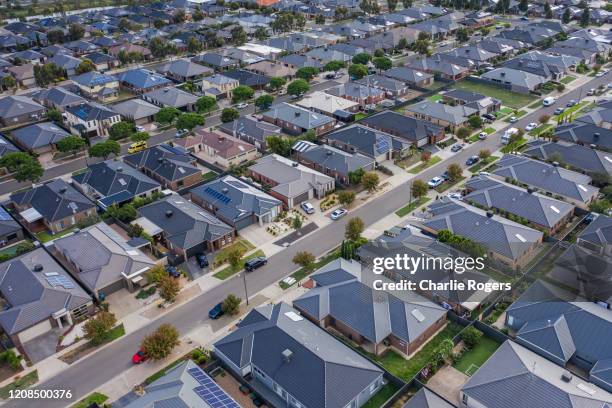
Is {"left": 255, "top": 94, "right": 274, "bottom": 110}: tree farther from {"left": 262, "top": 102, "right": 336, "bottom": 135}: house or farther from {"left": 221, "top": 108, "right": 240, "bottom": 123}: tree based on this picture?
{"left": 221, "top": 108, "right": 240, "bottom": 123}: tree

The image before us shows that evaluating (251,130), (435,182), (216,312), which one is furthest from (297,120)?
(216,312)

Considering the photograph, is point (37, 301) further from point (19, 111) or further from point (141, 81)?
point (141, 81)

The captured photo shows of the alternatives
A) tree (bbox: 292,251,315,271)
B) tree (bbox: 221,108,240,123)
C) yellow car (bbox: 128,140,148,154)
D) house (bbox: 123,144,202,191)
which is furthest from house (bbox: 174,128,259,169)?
tree (bbox: 292,251,315,271)

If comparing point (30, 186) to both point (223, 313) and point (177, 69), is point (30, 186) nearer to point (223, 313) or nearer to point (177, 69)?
point (223, 313)

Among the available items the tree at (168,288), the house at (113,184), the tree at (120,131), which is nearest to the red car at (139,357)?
the tree at (168,288)

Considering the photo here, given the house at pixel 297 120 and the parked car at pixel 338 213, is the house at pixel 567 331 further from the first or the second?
the house at pixel 297 120
